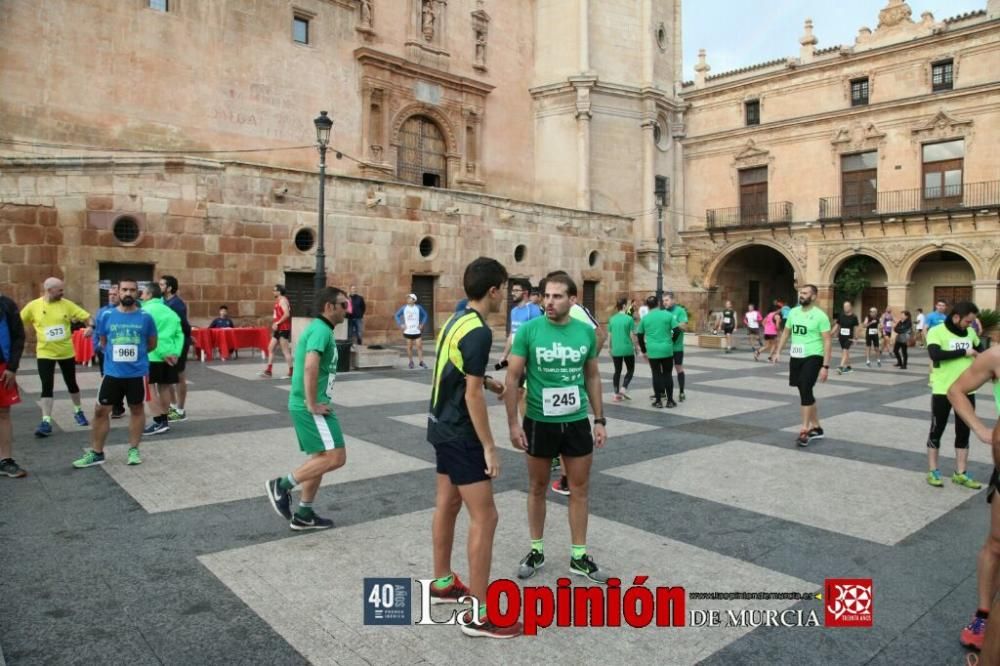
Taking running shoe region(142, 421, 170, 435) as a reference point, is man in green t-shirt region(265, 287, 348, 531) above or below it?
above

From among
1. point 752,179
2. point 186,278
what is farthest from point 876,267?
point 186,278

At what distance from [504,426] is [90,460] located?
4373 mm

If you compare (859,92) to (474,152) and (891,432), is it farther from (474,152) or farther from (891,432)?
(891,432)

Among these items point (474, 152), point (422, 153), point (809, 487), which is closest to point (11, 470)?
point (809, 487)

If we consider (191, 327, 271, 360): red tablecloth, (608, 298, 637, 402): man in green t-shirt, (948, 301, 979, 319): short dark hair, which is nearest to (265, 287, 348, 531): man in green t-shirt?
(948, 301, 979, 319): short dark hair

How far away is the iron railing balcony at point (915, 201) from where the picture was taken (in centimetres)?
2816

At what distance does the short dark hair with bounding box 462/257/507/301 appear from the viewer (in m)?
3.49

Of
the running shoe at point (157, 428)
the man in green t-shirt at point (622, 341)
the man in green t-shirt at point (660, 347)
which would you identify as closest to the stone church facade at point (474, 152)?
the running shoe at point (157, 428)

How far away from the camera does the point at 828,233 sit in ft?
106

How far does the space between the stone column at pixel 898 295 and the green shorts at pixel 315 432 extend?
31070 mm

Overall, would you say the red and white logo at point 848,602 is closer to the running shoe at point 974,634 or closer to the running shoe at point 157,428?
the running shoe at point 974,634

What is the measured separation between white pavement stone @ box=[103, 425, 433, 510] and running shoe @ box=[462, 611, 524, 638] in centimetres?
252

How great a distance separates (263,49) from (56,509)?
20555 mm

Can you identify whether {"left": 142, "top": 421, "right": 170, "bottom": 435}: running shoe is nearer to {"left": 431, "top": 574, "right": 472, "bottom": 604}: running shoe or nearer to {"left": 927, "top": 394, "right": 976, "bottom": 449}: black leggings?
→ {"left": 431, "top": 574, "right": 472, "bottom": 604}: running shoe
